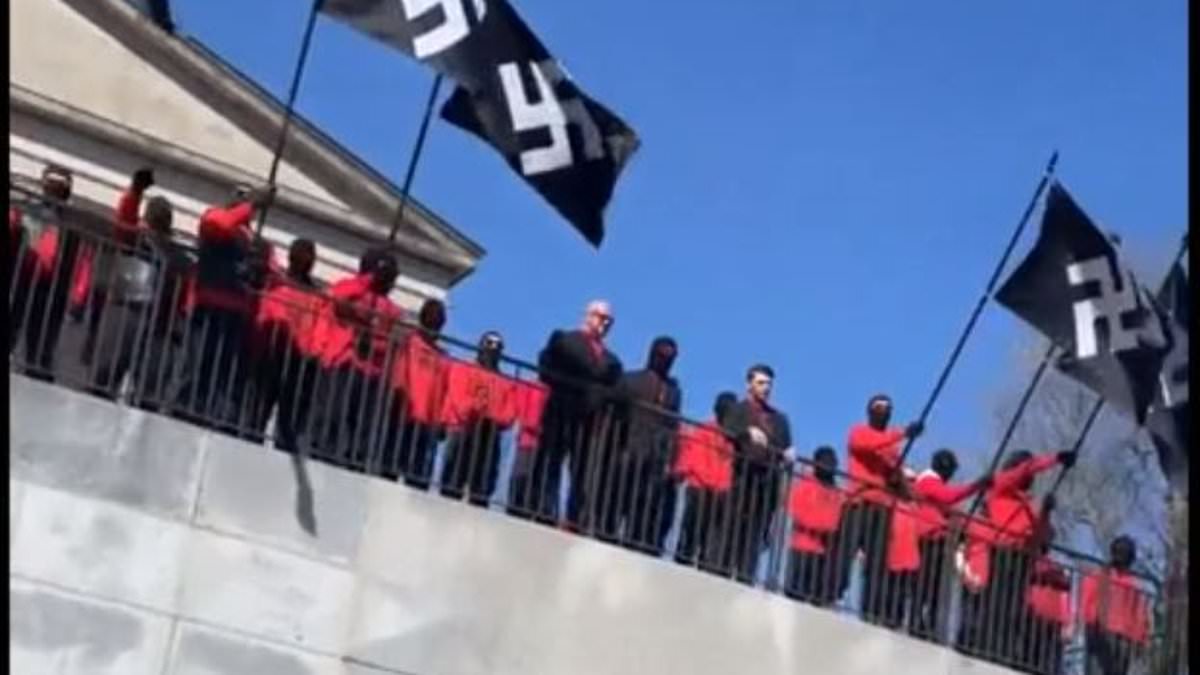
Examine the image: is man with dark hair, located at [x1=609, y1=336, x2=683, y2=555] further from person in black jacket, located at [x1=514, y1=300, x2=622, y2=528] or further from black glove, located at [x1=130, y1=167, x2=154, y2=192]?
black glove, located at [x1=130, y1=167, x2=154, y2=192]

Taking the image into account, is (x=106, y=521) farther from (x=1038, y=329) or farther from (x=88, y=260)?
(x=1038, y=329)

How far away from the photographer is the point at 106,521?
44.0 ft

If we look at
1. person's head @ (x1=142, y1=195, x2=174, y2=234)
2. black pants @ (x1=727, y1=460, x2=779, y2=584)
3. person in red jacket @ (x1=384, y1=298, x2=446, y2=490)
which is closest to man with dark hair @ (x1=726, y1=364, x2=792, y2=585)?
black pants @ (x1=727, y1=460, x2=779, y2=584)

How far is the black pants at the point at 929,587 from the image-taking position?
52.6ft

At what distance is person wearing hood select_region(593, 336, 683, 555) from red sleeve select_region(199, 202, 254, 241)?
2.31 meters

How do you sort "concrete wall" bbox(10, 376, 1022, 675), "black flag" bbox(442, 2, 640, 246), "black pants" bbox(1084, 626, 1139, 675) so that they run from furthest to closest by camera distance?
"black pants" bbox(1084, 626, 1139, 675)
"black flag" bbox(442, 2, 640, 246)
"concrete wall" bbox(10, 376, 1022, 675)

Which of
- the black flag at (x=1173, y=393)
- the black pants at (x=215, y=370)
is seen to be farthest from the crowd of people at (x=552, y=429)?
the black flag at (x=1173, y=393)

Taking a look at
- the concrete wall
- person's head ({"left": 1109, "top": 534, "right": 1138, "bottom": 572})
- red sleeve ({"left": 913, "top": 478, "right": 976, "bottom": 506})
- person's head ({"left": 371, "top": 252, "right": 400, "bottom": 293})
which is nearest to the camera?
the concrete wall

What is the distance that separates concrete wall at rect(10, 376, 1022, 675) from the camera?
13.2m

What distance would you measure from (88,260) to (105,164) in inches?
592

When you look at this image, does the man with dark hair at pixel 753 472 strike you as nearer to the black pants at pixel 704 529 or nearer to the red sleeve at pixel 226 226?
the black pants at pixel 704 529

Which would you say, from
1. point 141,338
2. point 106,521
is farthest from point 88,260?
point 106,521

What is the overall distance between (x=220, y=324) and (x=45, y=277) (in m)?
0.92

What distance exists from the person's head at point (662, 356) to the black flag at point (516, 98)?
2.11 feet
